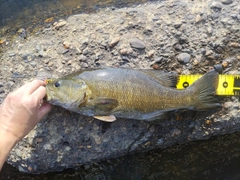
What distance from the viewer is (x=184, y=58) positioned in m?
4.66

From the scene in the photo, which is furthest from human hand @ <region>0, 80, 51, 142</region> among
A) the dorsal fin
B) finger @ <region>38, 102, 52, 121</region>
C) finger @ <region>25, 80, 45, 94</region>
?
the dorsal fin

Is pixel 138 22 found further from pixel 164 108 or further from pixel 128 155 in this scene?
pixel 128 155

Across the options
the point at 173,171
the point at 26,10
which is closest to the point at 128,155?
the point at 173,171

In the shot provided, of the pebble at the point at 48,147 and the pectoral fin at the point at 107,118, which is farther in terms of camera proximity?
the pebble at the point at 48,147

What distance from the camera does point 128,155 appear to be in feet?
16.2

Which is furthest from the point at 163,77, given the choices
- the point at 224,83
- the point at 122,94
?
the point at 224,83

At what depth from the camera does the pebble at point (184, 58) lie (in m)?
4.66

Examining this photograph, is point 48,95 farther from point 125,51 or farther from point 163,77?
point 163,77

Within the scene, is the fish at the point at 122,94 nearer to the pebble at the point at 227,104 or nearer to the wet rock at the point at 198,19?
the pebble at the point at 227,104

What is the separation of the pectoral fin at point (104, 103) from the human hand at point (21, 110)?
60cm

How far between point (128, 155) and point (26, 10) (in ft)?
9.08

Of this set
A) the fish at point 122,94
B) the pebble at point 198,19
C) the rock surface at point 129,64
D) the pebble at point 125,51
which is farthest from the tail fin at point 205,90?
the pebble at point 125,51

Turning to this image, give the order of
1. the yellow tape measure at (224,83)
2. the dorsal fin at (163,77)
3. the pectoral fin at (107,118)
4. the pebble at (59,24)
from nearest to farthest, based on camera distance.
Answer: the pectoral fin at (107,118) < the dorsal fin at (163,77) < the yellow tape measure at (224,83) < the pebble at (59,24)

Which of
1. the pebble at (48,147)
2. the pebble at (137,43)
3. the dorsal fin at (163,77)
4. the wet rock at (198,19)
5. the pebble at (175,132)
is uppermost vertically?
the wet rock at (198,19)
